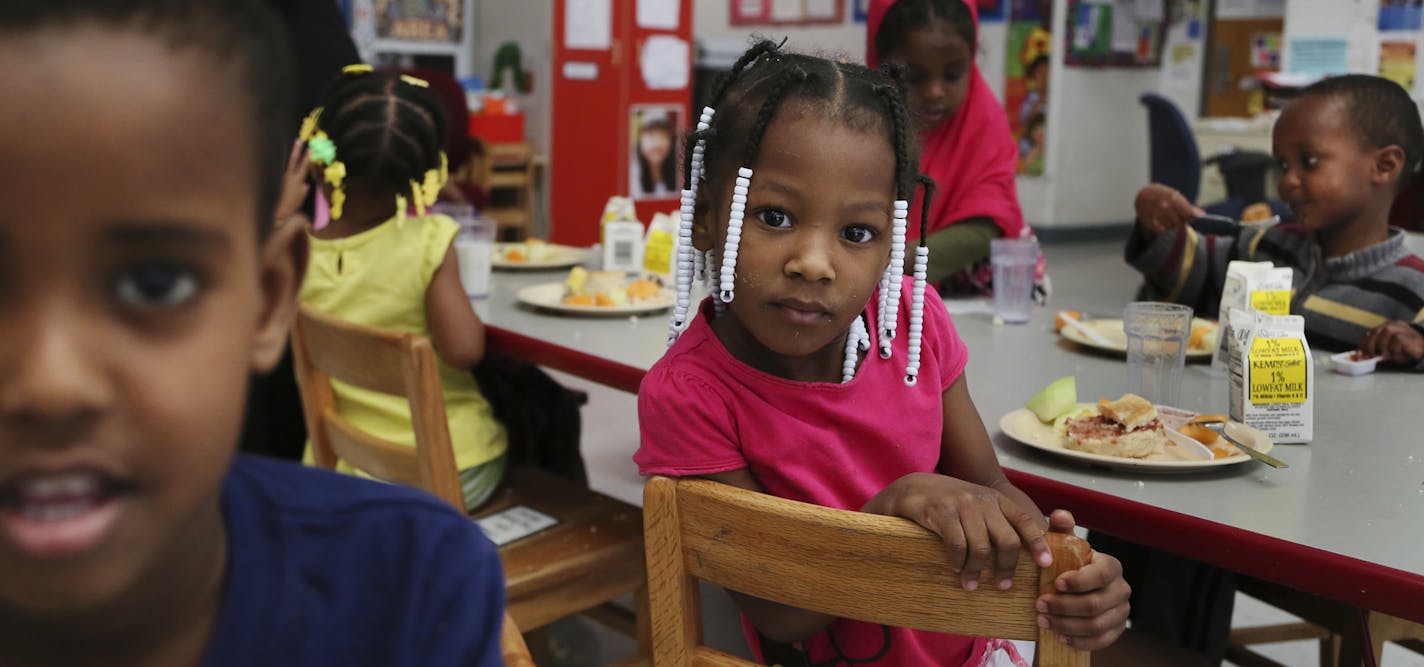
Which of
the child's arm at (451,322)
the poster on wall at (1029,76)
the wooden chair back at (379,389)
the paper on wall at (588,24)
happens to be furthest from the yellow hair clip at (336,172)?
the poster on wall at (1029,76)

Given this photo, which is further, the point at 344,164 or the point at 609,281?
the point at 609,281

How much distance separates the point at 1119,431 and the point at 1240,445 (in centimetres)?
13

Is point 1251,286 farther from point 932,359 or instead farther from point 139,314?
point 139,314

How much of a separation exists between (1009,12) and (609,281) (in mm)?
6346

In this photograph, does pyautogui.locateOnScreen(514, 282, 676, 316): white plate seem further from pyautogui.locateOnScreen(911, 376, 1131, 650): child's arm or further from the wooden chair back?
pyautogui.locateOnScreen(911, 376, 1131, 650): child's arm

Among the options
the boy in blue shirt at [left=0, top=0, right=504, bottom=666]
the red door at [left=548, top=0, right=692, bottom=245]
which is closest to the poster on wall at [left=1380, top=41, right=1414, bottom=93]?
the red door at [left=548, top=0, right=692, bottom=245]

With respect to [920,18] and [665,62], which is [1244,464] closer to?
[920,18]

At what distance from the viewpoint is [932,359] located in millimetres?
1349

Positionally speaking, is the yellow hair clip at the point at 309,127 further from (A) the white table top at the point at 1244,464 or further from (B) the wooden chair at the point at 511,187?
(B) the wooden chair at the point at 511,187

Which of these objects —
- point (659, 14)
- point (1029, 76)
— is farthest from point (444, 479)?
point (1029, 76)

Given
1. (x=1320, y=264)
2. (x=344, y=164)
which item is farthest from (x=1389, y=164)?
(x=344, y=164)

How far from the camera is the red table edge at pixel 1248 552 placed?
101cm

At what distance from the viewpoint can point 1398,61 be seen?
5707mm

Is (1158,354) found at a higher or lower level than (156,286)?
lower
